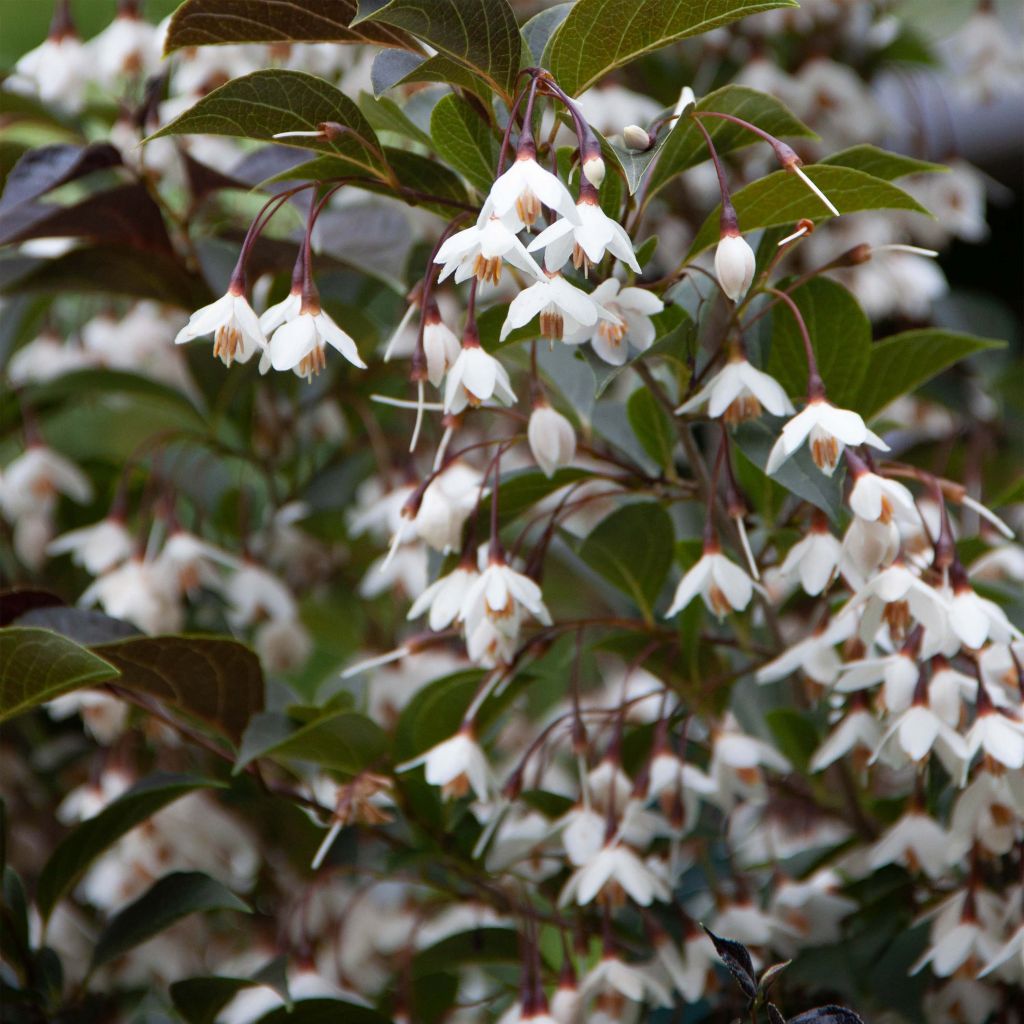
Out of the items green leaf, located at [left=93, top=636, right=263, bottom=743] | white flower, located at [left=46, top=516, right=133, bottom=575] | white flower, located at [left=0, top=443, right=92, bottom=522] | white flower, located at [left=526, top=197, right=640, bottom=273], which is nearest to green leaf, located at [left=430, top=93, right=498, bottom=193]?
white flower, located at [left=526, top=197, right=640, bottom=273]

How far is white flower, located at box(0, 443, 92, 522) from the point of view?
4.63ft

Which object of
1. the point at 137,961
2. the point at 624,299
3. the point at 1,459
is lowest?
the point at 137,961

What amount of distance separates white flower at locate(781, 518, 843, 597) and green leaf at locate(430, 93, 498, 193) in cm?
33

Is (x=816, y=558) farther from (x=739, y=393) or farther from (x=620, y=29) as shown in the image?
(x=620, y=29)

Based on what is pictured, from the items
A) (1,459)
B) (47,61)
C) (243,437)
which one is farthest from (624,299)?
(1,459)

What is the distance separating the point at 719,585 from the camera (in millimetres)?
879

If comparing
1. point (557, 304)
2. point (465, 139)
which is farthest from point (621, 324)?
point (465, 139)

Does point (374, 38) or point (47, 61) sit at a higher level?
point (374, 38)

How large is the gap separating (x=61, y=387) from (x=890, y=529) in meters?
0.92

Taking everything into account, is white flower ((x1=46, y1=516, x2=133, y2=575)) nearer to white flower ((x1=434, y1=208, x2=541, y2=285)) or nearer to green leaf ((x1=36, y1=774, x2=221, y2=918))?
green leaf ((x1=36, y1=774, x2=221, y2=918))

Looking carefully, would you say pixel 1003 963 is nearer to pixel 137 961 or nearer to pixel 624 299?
pixel 624 299

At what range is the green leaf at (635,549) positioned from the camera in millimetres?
983

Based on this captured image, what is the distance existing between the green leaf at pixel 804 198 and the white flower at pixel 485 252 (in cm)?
19

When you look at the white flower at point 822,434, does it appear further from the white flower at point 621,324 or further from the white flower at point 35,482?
the white flower at point 35,482
